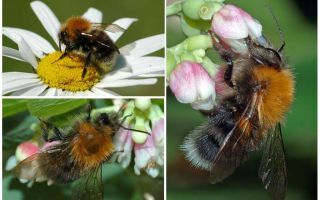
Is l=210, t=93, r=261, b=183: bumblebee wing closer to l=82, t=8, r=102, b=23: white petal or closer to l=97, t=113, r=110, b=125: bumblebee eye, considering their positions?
l=97, t=113, r=110, b=125: bumblebee eye

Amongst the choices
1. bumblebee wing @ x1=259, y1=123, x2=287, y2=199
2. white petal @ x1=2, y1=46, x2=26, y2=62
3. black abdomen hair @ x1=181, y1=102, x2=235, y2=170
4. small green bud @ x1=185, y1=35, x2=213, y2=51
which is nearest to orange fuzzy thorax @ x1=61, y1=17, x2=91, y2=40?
white petal @ x1=2, y1=46, x2=26, y2=62

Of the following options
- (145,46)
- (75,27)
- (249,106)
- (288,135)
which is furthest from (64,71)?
(288,135)

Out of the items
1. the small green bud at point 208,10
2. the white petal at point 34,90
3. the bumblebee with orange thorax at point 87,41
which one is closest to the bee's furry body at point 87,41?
the bumblebee with orange thorax at point 87,41

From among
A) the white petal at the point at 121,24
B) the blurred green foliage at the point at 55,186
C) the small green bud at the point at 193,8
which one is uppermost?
the small green bud at the point at 193,8

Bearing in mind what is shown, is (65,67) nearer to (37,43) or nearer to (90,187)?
(37,43)

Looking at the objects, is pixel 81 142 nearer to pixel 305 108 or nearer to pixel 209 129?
pixel 209 129

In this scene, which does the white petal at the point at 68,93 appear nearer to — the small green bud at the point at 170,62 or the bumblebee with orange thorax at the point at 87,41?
the bumblebee with orange thorax at the point at 87,41
